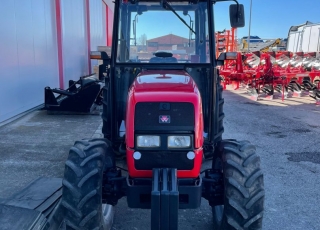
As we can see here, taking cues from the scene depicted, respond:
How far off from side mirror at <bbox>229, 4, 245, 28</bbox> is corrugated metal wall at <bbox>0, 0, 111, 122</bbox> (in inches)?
207

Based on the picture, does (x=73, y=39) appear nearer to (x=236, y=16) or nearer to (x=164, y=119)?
(x=236, y=16)

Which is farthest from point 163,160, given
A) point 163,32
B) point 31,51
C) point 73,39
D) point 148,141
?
point 73,39

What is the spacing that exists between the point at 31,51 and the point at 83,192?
6.81 meters

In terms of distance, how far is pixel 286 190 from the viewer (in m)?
4.13

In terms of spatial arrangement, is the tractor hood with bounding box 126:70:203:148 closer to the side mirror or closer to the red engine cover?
the red engine cover

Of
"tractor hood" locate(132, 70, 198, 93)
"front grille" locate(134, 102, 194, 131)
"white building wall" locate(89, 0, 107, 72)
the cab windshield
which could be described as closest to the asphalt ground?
"front grille" locate(134, 102, 194, 131)

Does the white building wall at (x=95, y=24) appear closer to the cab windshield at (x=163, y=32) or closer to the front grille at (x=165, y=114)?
the cab windshield at (x=163, y=32)

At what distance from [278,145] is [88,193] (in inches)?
179

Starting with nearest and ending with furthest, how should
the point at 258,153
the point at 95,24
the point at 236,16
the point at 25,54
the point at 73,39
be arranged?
the point at 236,16 → the point at 258,153 → the point at 25,54 → the point at 73,39 → the point at 95,24

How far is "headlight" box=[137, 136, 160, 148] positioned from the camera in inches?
104

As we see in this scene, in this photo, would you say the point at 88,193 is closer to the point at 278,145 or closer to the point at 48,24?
the point at 278,145

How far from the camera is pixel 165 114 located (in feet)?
8.70

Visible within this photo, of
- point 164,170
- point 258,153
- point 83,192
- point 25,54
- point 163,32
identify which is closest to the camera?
point 83,192

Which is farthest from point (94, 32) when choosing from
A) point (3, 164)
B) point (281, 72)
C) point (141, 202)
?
point (141, 202)
